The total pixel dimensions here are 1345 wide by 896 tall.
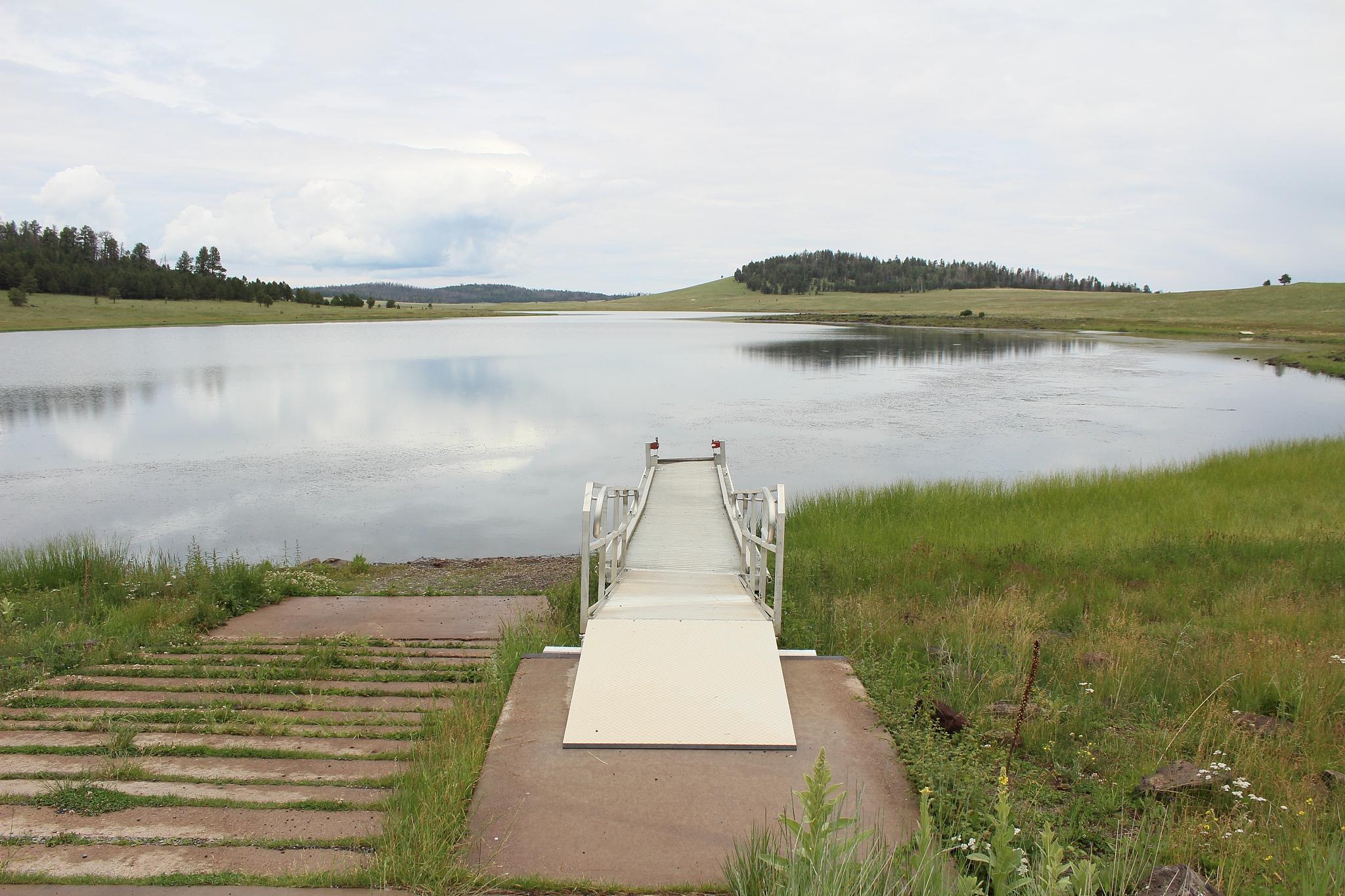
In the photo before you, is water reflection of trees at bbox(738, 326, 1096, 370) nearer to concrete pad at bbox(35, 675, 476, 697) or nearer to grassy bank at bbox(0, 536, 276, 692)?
grassy bank at bbox(0, 536, 276, 692)

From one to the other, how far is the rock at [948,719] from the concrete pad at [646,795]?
43 cm

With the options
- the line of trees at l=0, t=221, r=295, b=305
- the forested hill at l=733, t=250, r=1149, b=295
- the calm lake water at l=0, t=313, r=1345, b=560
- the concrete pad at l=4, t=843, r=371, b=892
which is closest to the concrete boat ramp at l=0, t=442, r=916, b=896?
the concrete pad at l=4, t=843, r=371, b=892

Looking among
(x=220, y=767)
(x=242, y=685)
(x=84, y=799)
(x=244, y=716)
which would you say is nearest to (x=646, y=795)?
(x=220, y=767)

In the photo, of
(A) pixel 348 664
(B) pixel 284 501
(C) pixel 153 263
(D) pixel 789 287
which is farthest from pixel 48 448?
(D) pixel 789 287

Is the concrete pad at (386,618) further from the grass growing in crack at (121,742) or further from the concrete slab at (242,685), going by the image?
the grass growing in crack at (121,742)

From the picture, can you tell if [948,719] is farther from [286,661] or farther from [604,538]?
[286,661]

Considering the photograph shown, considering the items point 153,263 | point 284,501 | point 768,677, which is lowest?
point 284,501

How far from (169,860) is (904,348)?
5053 cm

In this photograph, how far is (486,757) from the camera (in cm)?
407

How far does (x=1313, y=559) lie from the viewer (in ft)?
28.6

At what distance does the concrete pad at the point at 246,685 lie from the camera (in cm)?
495

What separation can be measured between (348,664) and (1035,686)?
451 centimetres

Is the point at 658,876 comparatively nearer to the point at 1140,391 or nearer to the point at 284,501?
the point at 284,501

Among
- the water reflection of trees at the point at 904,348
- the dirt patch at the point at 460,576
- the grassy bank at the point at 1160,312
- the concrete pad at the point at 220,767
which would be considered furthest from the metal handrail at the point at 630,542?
the grassy bank at the point at 1160,312
